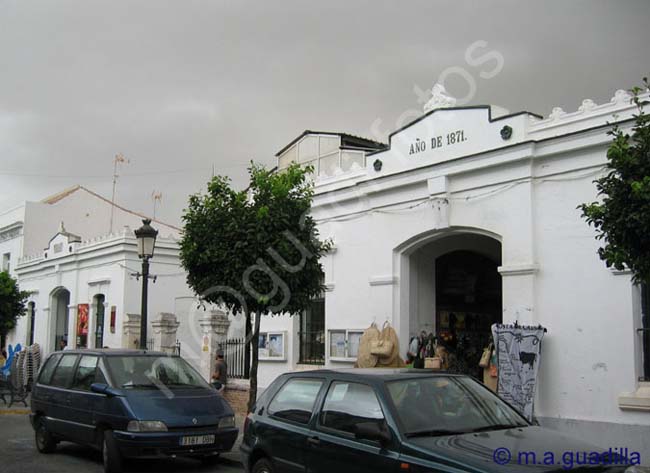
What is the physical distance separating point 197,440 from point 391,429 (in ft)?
14.5

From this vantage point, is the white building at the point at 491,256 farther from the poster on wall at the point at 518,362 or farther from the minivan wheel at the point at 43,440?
the minivan wheel at the point at 43,440

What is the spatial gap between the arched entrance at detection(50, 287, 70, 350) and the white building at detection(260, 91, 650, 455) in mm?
14383

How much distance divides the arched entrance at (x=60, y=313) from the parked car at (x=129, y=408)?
17228 millimetres

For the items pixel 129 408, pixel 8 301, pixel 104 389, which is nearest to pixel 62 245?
pixel 8 301

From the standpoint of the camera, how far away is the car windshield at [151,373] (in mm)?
10125

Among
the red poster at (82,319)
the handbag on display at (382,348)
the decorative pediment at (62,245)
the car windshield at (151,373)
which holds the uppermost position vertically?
the decorative pediment at (62,245)

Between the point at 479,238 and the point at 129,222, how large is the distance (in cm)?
2504

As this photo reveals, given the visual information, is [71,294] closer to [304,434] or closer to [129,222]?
[129,222]

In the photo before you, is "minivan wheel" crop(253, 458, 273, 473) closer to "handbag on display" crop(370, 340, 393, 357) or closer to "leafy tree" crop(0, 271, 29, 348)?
"handbag on display" crop(370, 340, 393, 357)

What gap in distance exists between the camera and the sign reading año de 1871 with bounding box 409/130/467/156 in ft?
42.9

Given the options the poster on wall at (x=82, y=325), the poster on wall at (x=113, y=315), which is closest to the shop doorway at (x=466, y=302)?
the poster on wall at (x=113, y=315)

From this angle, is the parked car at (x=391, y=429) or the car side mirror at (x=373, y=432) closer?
the parked car at (x=391, y=429)

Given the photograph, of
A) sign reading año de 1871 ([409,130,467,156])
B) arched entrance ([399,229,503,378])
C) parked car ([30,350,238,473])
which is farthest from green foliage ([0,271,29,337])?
sign reading año de 1871 ([409,130,467,156])

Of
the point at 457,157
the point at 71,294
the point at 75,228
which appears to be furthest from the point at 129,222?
the point at 457,157
